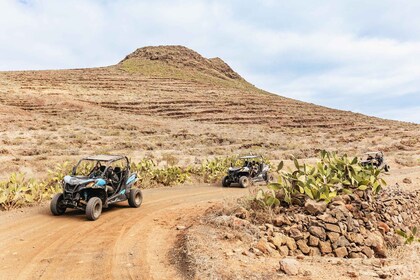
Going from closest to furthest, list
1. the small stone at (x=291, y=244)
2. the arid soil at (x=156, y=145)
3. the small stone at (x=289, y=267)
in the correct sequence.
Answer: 1. the small stone at (x=289, y=267)
2. the arid soil at (x=156, y=145)
3. the small stone at (x=291, y=244)

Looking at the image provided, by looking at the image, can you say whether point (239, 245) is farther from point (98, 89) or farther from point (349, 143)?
point (98, 89)

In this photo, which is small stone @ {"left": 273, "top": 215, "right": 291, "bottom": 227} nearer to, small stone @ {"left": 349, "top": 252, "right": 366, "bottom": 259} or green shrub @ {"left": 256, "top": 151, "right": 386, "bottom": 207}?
green shrub @ {"left": 256, "top": 151, "right": 386, "bottom": 207}

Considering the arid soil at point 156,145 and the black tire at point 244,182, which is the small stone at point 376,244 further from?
the black tire at point 244,182

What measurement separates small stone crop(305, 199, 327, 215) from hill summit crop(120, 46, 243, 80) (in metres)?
74.5

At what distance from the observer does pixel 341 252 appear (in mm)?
7574

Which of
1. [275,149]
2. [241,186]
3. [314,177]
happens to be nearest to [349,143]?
[275,149]

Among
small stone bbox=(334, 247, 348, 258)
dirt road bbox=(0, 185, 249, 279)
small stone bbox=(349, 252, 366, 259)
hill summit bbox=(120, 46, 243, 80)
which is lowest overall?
small stone bbox=(349, 252, 366, 259)

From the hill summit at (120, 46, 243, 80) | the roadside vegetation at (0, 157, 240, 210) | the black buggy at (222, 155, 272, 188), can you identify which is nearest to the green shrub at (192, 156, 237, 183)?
the roadside vegetation at (0, 157, 240, 210)

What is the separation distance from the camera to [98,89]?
5453cm

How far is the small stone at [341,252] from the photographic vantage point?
752 centimetres

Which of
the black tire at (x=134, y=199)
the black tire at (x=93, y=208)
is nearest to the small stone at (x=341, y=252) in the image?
the black tire at (x=93, y=208)

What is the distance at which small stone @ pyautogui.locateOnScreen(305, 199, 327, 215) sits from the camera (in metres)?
8.04

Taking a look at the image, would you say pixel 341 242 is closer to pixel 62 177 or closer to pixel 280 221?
pixel 280 221

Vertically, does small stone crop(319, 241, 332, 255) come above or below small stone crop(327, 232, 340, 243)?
below
